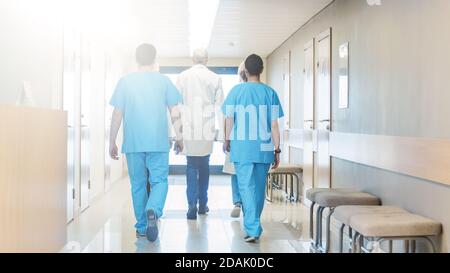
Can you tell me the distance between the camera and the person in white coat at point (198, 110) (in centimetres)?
439

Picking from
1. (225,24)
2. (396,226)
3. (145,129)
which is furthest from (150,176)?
(225,24)

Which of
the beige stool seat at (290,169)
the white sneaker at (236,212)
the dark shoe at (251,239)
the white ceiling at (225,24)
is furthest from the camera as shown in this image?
the beige stool seat at (290,169)

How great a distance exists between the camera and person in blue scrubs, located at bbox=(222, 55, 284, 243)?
11.6 ft

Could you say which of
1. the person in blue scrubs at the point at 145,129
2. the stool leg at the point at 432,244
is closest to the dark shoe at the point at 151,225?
the person in blue scrubs at the point at 145,129

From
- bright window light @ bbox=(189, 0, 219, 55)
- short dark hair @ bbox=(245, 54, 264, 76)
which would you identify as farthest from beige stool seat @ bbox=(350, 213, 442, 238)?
bright window light @ bbox=(189, 0, 219, 55)

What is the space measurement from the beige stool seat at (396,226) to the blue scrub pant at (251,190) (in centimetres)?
98

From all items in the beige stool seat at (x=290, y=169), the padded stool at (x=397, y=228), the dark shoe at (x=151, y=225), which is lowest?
the dark shoe at (x=151, y=225)

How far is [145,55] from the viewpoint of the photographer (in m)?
A: 3.52

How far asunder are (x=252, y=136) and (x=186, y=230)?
0.92m

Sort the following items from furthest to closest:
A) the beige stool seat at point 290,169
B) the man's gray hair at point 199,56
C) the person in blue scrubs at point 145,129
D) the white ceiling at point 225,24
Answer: the beige stool seat at point 290,169
the white ceiling at point 225,24
the man's gray hair at point 199,56
the person in blue scrubs at point 145,129

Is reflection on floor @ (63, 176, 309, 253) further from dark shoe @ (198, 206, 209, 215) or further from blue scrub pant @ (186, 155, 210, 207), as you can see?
blue scrub pant @ (186, 155, 210, 207)

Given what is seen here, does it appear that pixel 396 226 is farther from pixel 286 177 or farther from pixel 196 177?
pixel 286 177

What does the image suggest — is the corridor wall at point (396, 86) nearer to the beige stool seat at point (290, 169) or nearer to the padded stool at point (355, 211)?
the padded stool at point (355, 211)

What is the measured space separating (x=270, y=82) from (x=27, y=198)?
3450 millimetres
